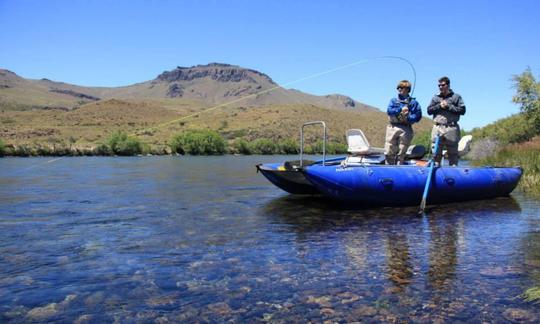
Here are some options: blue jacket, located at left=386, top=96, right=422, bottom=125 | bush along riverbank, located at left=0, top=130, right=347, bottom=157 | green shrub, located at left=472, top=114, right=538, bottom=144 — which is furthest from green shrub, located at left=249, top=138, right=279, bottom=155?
blue jacket, located at left=386, top=96, right=422, bottom=125

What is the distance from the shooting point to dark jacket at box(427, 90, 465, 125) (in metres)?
11.6

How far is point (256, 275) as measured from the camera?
573 cm

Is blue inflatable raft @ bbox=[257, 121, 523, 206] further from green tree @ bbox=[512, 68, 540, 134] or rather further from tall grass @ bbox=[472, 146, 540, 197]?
green tree @ bbox=[512, 68, 540, 134]

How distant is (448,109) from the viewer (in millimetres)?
11594

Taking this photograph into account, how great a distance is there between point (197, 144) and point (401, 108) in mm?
56223

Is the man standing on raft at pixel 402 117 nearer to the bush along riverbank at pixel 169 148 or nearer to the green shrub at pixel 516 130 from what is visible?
the green shrub at pixel 516 130

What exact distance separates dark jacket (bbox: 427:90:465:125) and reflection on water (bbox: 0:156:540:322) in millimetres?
2163

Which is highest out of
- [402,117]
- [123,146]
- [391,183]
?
[402,117]

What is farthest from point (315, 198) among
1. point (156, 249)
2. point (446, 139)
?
point (156, 249)

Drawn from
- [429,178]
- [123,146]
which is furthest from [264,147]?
[429,178]

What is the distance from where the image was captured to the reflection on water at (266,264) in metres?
4.64

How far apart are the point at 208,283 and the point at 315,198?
8373 millimetres

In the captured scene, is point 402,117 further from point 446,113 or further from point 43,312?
point 43,312

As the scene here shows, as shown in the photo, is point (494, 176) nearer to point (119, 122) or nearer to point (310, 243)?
point (310, 243)
